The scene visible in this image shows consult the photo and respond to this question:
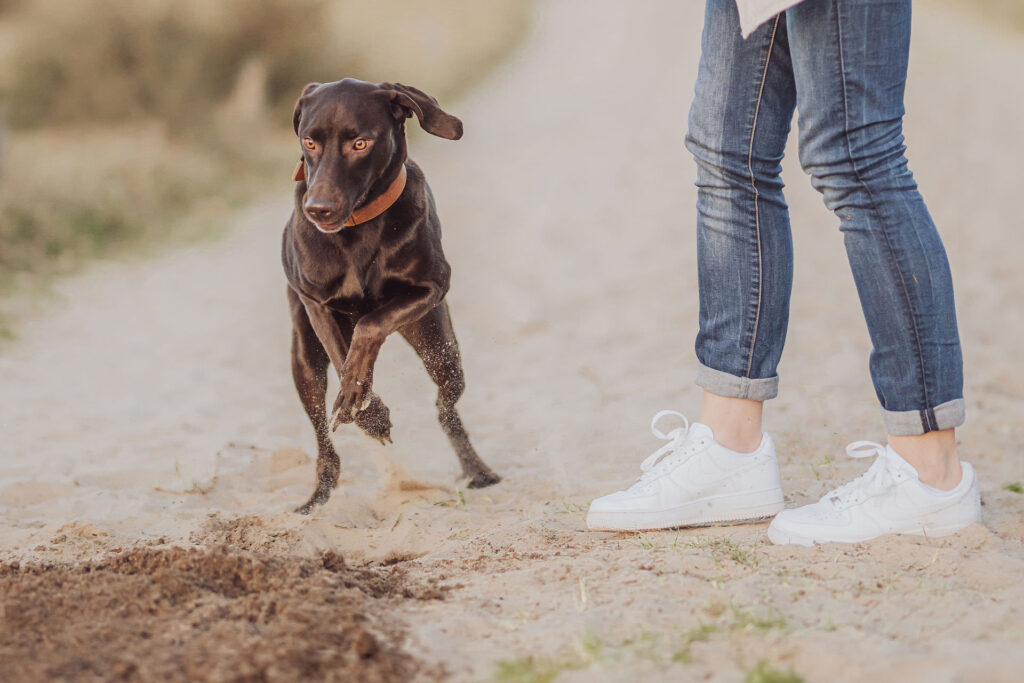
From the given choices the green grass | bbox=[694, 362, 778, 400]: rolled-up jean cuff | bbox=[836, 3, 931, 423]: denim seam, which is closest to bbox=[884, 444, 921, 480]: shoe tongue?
bbox=[836, 3, 931, 423]: denim seam

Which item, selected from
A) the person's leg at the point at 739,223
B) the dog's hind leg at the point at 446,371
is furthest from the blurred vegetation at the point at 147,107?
the person's leg at the point at 739,223

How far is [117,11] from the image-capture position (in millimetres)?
10453

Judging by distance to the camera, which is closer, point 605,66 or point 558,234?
point 558,234

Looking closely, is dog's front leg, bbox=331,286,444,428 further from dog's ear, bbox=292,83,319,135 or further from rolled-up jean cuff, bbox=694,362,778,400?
rolled-up jean cuff, bbox=694,362,778,400

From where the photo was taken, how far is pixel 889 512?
7.80 ft

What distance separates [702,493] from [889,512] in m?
0.47

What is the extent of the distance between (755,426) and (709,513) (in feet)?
0.87

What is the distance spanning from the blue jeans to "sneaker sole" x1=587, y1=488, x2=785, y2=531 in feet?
0.93

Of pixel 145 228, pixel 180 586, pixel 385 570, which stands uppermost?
pixel 145 228

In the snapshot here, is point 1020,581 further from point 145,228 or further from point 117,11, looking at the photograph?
point 117,11

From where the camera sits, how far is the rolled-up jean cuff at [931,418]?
2.28m

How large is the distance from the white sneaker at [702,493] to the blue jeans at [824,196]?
0.58ft

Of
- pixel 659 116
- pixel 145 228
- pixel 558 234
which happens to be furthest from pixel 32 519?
pixel 659 116

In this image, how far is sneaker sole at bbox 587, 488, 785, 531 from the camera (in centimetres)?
260
